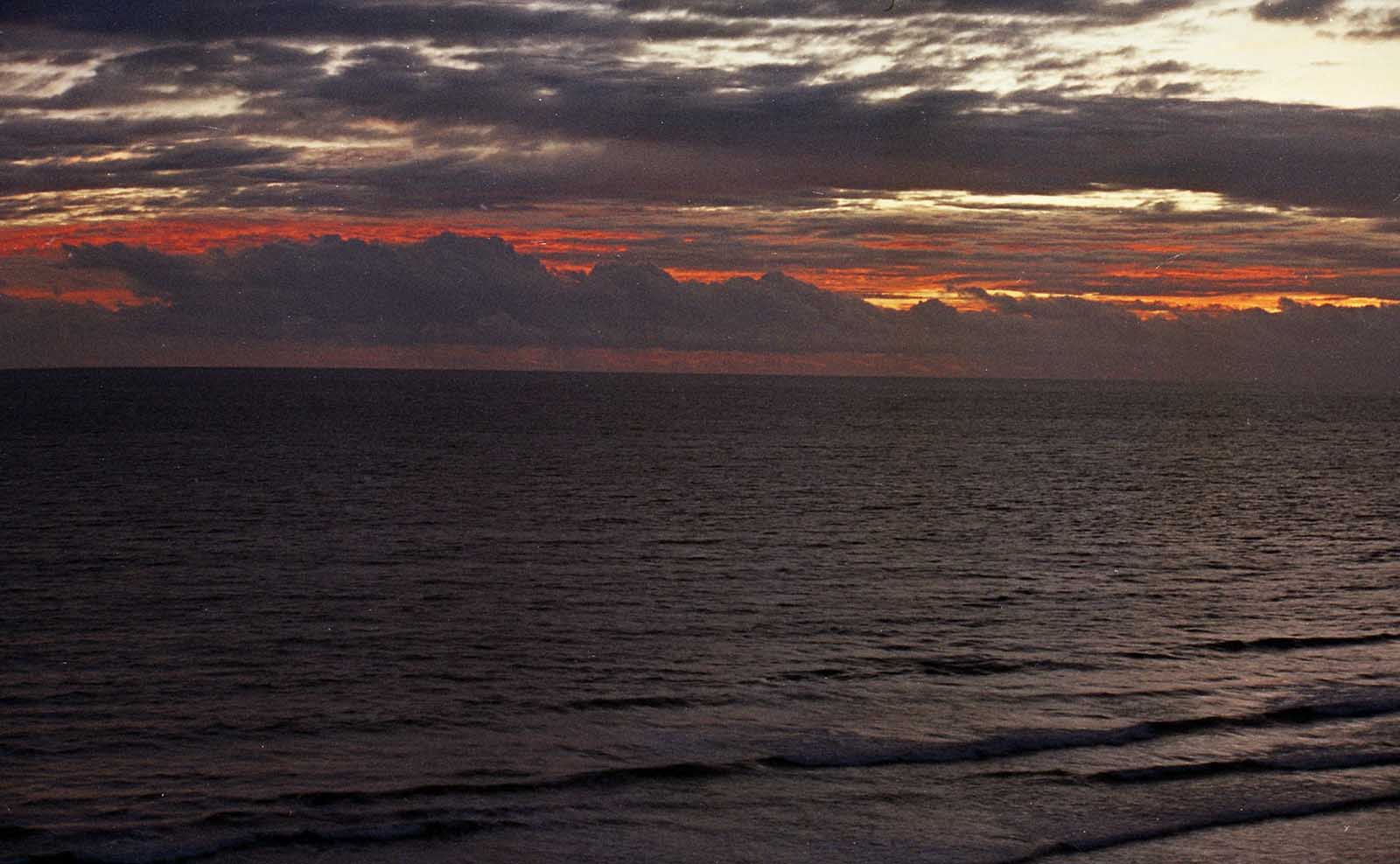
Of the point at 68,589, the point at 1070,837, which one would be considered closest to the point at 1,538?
the point at 68,589

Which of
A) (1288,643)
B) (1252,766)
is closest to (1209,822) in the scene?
(1252,766)

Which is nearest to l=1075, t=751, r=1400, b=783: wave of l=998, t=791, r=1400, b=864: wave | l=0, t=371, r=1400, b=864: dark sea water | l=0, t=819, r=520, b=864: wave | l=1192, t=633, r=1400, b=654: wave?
l=0, t=371, r=1400, b=864: dark sea water

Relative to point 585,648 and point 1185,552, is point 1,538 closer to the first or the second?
point 585,648

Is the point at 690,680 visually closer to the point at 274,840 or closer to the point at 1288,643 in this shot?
the point at 274,840

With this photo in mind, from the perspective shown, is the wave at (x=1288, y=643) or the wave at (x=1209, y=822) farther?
the wave at (x=1288, y=643)

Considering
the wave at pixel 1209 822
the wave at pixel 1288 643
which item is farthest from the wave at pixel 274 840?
the wave at pixel 1288 643

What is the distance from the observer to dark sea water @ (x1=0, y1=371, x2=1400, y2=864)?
1981cm

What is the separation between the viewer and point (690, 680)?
2936 cm

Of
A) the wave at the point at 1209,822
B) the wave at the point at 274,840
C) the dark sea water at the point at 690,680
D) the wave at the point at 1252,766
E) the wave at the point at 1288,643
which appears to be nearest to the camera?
the wave at the point at 274,840

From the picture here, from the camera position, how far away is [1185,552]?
52.9 m

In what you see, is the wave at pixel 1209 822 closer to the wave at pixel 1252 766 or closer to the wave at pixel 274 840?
the wave at pixel 1252 766

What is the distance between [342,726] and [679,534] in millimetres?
31497

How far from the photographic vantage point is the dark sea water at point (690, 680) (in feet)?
65.0

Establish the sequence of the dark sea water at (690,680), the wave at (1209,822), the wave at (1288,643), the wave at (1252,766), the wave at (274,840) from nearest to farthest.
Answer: the wave at (274,840)
the wave at (1209,822)
the dark sea water at (690,680)
the wave at (1252,766)
the wave at (1288,643)
